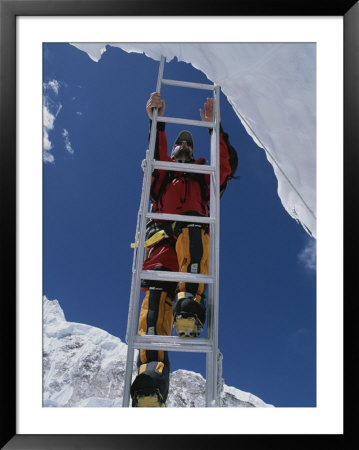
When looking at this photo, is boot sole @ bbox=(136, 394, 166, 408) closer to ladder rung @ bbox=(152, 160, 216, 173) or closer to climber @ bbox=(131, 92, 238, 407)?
climber @ bbox=(131, 92, 238, 407)

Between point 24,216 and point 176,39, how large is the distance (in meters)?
1.44

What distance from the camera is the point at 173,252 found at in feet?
14.4

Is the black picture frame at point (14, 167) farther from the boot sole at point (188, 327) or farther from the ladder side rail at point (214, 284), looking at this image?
the boot sole at point (188, 327)

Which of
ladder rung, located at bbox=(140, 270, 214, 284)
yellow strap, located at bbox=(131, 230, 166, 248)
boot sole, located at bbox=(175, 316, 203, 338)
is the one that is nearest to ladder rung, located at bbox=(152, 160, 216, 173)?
yellow strap, located at bbox=(131, 230, 166, 248)

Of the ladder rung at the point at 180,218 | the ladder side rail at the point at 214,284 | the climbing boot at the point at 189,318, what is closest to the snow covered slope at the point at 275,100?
the ladder side rail at the point at 214,284

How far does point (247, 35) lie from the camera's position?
3.33 meters

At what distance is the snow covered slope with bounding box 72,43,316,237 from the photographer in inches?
172

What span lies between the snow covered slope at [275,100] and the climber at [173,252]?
22.2 inches

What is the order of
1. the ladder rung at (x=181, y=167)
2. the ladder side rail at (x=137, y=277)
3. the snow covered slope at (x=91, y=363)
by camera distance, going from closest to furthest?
the ladder side rail at (x=137, y=277) → the ladder rung at (x=181, y=167) → the snow covered slope at (x=91, y=363)

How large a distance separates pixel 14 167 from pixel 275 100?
2861 millimetres

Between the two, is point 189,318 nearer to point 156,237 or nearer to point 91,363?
point 156,237

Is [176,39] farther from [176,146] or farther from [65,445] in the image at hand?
[65,445]

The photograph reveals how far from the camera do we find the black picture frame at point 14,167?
3.02 metres

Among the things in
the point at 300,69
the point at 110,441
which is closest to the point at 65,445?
the point at 110,441
